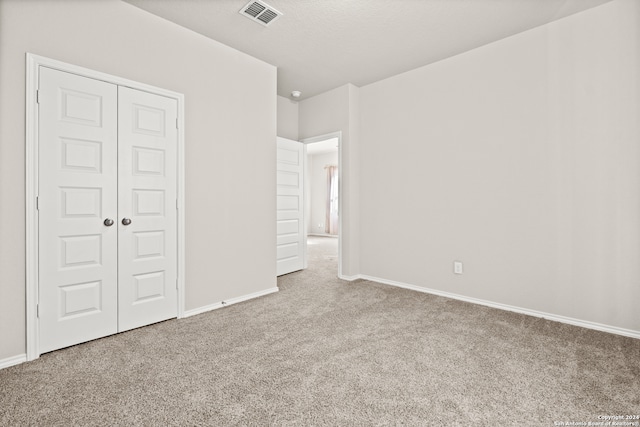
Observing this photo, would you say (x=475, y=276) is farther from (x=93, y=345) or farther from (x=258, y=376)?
(x=93, y=345)

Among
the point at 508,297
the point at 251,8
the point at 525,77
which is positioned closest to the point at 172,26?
the point at 251,8

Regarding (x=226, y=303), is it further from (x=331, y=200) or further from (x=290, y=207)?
(x=331, y=200)

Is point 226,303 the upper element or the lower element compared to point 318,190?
lower

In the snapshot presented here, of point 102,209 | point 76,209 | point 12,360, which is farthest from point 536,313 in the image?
point 12,360

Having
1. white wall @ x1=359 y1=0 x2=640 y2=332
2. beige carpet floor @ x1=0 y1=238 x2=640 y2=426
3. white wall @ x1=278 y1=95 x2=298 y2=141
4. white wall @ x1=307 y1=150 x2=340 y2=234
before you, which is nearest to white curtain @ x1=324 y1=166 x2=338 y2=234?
white wall @ x1=307 y1=150 x2=340 y2=234

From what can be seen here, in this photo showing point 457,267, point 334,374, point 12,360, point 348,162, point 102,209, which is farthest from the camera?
point 348,162

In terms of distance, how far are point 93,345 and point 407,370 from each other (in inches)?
91.0

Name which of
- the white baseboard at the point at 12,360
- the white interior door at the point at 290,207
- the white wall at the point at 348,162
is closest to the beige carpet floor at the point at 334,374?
the white baseboard at the point at 12,360

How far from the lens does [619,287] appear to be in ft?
8.26

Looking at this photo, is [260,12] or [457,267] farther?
[457,267]

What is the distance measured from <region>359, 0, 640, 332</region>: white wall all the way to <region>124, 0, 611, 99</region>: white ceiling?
0.26 m

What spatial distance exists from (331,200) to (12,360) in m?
8.15

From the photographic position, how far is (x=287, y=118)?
480 centimetres

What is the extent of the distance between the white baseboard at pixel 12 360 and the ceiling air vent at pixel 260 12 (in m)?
3.10
